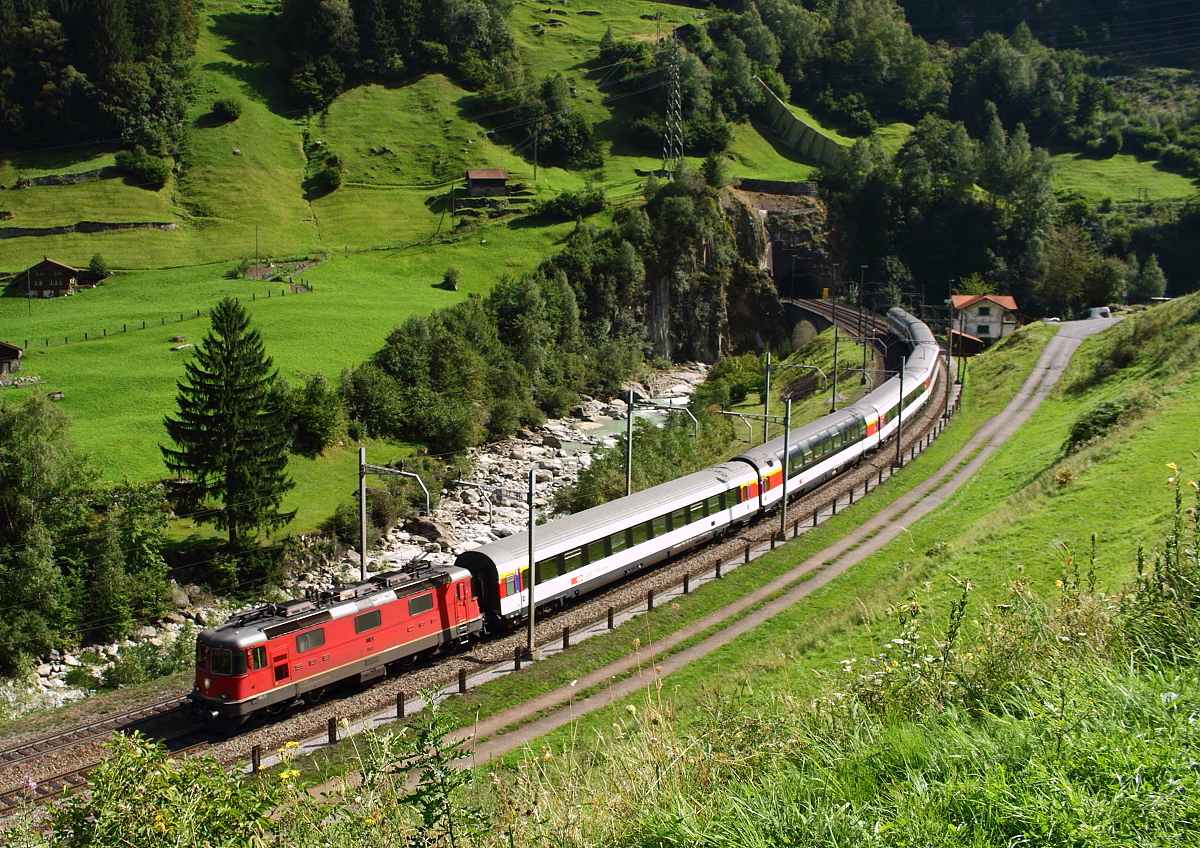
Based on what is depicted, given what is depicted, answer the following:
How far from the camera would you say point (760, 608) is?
28.4m

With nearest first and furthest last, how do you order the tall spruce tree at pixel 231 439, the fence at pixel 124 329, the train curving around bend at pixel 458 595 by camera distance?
the train curving around bend at pixel 458 595 → the tall spruce tree at pixel 231 439 → the fence at pixel 124 329

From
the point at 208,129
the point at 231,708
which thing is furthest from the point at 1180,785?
the point at 208,129

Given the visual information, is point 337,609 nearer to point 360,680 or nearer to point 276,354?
point 360,680

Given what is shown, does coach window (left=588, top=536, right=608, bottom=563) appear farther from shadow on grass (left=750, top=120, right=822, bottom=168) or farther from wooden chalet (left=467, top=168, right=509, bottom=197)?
shadow on grass (left=750, top=120, right=822, bottom=168)

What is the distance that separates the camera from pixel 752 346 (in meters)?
103

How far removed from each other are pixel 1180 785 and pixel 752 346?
328 feet

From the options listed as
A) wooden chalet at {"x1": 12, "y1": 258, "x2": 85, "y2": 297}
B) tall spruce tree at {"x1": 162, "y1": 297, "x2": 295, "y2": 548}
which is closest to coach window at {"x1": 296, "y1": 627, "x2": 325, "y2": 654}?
tall spruce tree at {"x1": 162, "y1": 297, "x2": 295, "y2": 548}

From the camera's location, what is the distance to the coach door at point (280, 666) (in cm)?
2169

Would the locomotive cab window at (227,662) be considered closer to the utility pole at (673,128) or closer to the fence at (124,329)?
the fence at (124,329)

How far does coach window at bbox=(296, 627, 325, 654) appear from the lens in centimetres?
2216

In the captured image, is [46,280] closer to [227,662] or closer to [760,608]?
[227,662]

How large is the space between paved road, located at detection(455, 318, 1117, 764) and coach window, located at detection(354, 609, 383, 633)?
4179 mm

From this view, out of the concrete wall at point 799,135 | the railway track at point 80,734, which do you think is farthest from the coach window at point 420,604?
the concrete wall at point 799,135

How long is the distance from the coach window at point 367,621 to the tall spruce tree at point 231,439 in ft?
62.5
